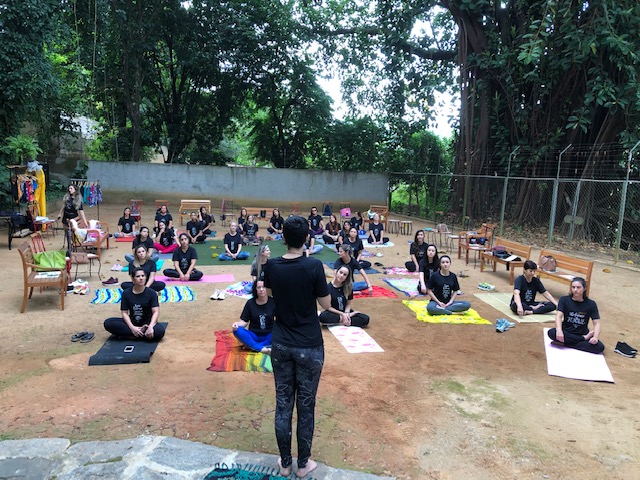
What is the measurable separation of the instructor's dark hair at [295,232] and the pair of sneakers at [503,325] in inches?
200

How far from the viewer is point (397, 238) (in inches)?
666

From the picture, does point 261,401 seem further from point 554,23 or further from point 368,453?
point 554,23

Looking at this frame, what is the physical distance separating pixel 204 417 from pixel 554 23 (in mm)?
15443

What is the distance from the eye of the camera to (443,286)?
7.92 metres

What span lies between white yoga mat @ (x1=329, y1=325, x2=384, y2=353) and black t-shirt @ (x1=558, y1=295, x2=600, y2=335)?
244 cm

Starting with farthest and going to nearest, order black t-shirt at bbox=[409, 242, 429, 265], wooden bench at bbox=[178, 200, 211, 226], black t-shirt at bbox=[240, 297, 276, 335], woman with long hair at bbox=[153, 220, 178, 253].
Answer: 1. wooden bench at bbox=[178, 200, 211, 226]
2. woman with long hair at bbox=[153, 220, 178, 253]
3. black t-shirt at bbox=[409, 242, 429, 265]
4. black t-shirt at bbox=[240, 297, 276, 335]

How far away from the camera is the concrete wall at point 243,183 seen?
2266 cm

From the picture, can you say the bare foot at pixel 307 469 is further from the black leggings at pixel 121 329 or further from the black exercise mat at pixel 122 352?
the black leggings at pixel 121 329

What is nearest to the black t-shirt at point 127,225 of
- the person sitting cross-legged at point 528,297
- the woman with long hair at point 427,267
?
the woman with long hair at point 427,267

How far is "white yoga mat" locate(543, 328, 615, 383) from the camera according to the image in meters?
5.53

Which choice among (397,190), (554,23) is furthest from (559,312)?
(397,190)

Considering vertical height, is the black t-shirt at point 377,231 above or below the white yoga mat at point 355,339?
above

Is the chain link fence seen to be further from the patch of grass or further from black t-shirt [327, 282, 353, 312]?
the patch of grass

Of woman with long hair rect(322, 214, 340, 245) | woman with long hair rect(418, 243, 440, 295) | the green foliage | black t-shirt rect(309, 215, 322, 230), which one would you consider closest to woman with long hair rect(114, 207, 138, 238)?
the green foliage
